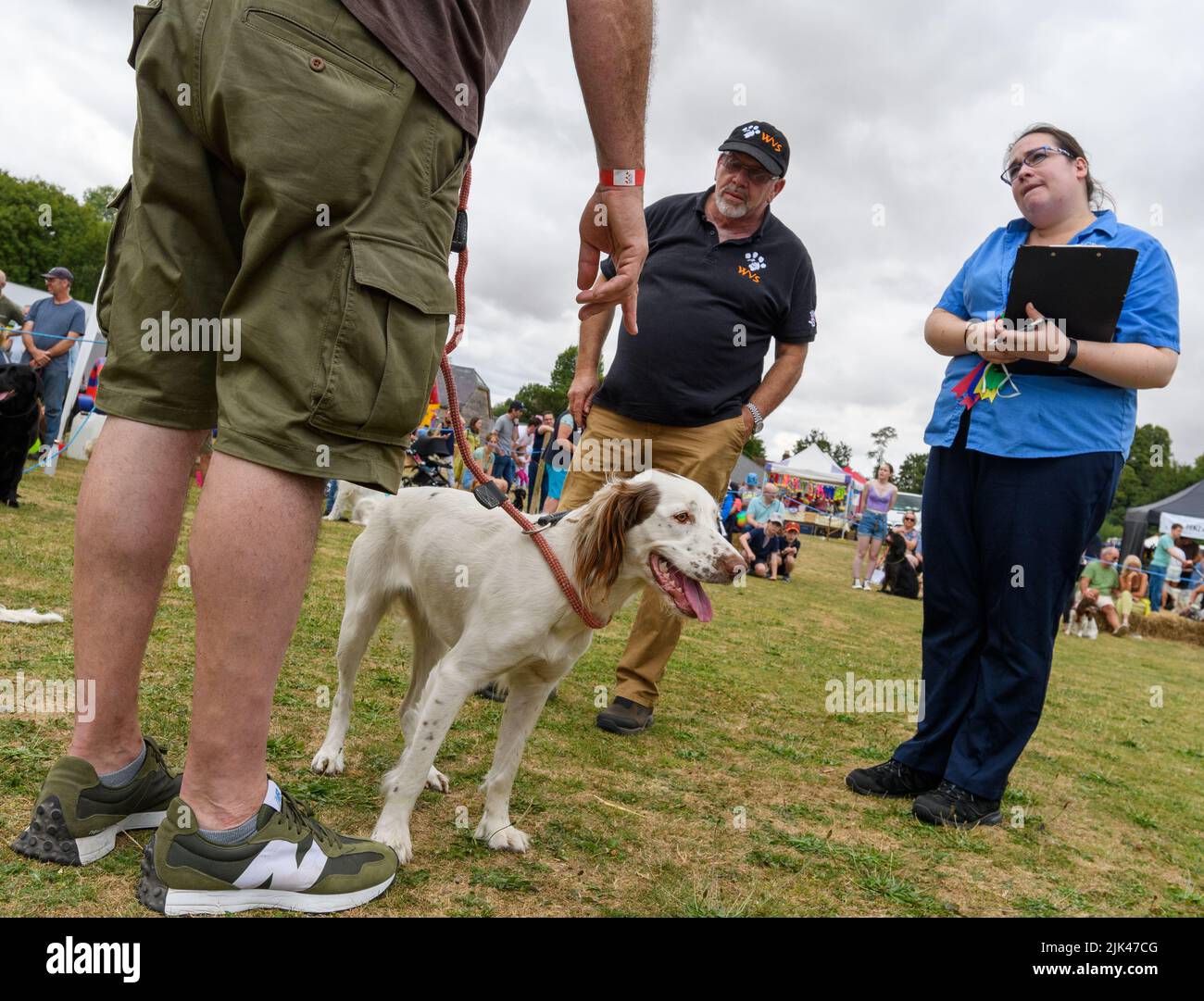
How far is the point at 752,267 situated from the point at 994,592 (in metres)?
2.04

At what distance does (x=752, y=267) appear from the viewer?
4.40 metres

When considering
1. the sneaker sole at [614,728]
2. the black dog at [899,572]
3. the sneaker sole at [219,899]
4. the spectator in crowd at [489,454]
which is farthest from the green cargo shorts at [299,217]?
the black dog at [899,572]

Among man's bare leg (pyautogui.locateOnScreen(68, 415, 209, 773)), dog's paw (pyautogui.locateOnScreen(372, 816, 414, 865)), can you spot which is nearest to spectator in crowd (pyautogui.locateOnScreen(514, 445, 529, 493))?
dog's paw (pyautogui.locateOnScreen(372, 816, 414, 865))

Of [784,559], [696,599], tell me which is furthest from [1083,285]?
[784,559]

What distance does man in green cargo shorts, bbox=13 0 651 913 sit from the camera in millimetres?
1599

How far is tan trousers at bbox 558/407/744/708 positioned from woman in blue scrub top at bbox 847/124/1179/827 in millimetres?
1060

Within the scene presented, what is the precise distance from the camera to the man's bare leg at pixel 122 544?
73.0 inches

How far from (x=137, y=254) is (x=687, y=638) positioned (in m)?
6.01

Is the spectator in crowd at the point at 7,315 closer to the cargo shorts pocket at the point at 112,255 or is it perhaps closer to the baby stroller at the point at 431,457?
the baby stroller at the point at 431,457

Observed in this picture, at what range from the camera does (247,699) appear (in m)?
1.72

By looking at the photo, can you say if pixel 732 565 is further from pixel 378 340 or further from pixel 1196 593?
pixel 1196 593

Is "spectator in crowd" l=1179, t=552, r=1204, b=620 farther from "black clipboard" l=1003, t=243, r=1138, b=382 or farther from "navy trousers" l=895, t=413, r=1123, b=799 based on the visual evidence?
"black clipboard" l=1003, t=243, r=1138, b=382

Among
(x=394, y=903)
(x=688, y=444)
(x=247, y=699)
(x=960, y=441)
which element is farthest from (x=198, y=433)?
(x=960, y=441)
